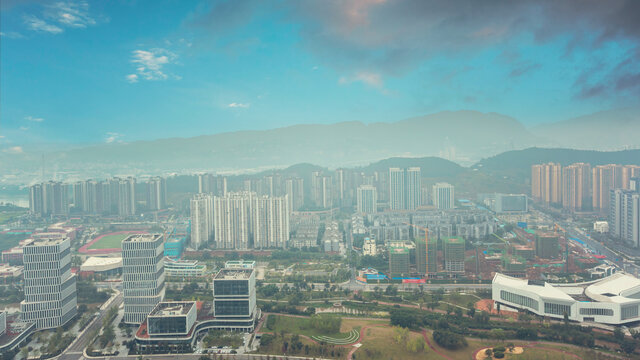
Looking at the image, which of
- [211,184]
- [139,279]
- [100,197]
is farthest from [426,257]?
[100,197]

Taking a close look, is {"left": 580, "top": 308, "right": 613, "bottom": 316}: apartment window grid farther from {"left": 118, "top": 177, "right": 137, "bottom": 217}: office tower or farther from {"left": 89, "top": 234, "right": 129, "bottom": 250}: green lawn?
{"left": 118, "top": 177, "right": 137, "bottom": 217}: office tower

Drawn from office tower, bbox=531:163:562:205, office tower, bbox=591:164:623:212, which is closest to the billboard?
office tower, bbox=591:164:623:212

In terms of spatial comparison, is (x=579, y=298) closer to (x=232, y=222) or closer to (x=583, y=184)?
(x=232, y=222)

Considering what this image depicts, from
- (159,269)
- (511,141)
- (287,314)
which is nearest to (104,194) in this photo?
(159,269)

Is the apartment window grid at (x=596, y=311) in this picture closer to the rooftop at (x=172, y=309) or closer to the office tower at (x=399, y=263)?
the office tower at (x=399, y=263)

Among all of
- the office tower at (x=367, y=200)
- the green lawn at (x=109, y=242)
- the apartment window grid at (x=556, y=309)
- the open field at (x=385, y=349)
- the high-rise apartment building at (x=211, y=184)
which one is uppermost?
the high-rise apartment building at (x=211, y=184)

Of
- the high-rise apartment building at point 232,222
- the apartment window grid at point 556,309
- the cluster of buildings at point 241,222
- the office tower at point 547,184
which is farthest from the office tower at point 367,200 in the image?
the apartment window grid at point 556,309
